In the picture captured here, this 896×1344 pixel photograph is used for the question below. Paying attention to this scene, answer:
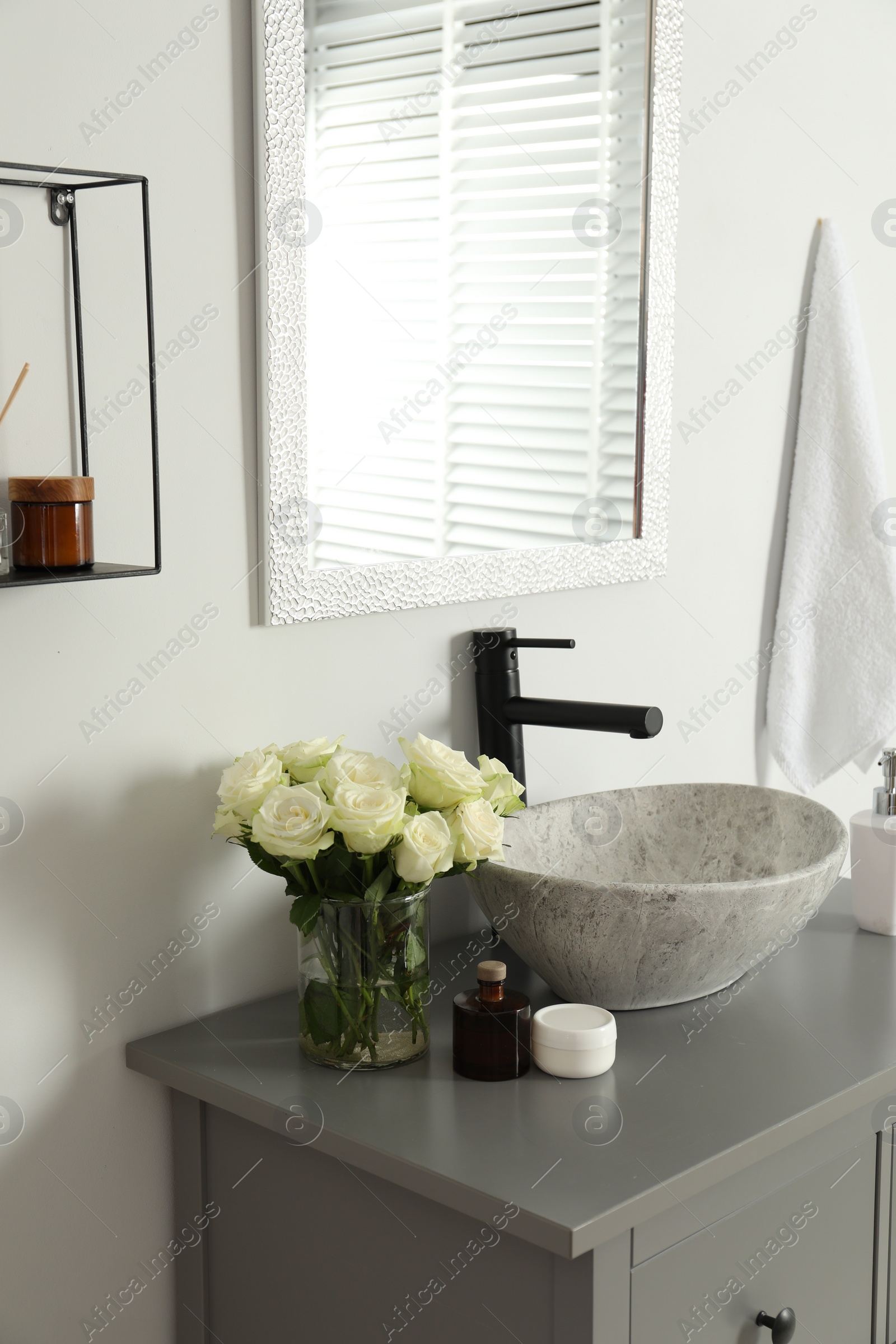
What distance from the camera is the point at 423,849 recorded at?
97 cm

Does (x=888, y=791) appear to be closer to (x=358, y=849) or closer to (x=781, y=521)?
(x=781, y=521)

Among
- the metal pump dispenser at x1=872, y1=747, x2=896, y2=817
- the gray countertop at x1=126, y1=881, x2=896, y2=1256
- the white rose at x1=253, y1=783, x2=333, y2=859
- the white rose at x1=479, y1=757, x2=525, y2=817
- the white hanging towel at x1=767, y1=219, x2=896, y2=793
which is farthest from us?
the white hanging towel at x1=767, y1=219, x2=896, y2=793

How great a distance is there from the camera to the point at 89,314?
38.4 inches

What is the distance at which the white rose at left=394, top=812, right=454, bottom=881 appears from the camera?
967 millimetres

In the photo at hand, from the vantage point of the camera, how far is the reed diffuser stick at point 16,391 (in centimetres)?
91

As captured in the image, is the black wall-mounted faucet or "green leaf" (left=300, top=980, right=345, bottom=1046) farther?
the black wall-mounted faucet

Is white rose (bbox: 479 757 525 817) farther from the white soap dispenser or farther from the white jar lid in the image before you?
the white soap dispenser

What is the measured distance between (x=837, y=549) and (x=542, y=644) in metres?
0.60

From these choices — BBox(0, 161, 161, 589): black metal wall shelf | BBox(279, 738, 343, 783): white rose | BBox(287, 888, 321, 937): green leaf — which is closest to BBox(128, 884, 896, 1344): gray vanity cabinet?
BBox(287, 888, 321, 937): green leaf

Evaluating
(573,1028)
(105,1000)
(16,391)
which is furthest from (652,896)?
(16,391)

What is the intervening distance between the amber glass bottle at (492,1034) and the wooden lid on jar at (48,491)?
469mm

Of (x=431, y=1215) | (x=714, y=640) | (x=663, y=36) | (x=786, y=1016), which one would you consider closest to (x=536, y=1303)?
(x=431, y=1215)

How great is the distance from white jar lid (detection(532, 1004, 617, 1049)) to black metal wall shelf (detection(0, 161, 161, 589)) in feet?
1.53

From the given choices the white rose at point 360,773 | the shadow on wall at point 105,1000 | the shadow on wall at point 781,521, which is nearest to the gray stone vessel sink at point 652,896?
the white rose at point 360,773
